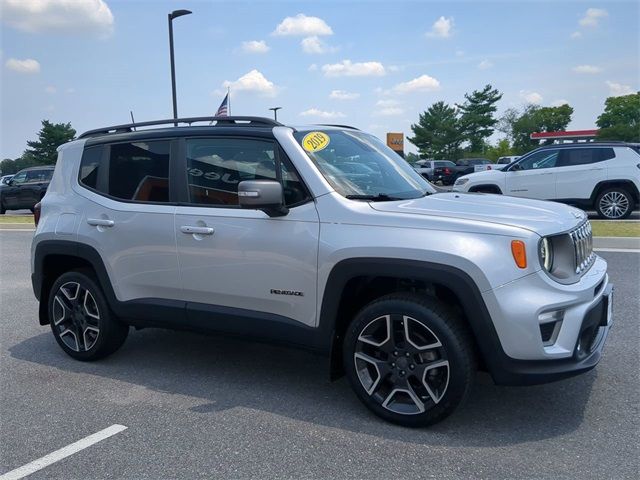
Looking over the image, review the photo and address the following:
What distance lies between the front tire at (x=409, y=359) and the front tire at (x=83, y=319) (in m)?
2.13

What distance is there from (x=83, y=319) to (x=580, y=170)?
12.2 metres

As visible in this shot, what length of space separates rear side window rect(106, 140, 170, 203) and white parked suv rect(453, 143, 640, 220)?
1040 cm

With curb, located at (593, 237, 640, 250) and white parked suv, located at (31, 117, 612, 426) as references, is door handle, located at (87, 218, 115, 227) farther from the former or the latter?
curb, located at (593, 237, 640, 250)

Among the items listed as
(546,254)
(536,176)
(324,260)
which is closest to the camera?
(546,254)

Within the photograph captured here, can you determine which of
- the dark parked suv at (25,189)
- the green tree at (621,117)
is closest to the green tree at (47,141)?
the dark parked suv at (25,189)

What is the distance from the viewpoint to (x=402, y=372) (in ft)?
11.4

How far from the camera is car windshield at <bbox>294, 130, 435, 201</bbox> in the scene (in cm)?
385

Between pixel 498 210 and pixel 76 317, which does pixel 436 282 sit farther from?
pixel 76 317

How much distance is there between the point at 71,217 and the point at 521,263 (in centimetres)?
354

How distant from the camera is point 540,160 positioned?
1411 centimetres

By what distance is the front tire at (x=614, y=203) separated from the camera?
1346cm

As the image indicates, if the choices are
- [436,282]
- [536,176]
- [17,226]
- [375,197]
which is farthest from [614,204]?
[17,226]

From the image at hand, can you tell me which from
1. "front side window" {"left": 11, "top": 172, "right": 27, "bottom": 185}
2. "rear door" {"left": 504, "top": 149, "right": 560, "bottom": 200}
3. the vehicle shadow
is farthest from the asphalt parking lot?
"front side window" {"left": 11, "top": 172, "right": 27, "bottom": 185}

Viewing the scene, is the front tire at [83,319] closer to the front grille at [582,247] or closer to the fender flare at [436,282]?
the fender flare at [436,282]
